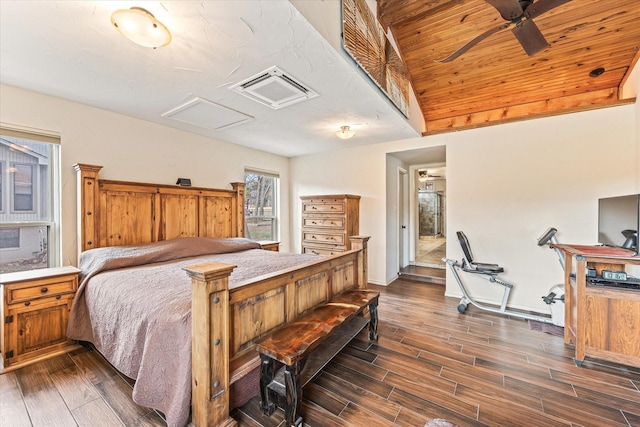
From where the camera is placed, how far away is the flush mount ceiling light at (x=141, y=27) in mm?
1494

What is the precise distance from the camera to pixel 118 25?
1.55 meters

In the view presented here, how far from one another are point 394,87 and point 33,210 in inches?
163

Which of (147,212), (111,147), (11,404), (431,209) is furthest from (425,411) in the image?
(431,209)

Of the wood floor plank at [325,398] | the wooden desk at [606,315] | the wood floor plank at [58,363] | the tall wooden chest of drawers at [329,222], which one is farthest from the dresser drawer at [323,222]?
the wood floor plank at [58,363]

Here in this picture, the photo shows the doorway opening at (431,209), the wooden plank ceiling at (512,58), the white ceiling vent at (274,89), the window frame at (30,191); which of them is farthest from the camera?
the doorway opening at (431,209)

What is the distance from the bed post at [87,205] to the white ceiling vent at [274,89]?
1802mm

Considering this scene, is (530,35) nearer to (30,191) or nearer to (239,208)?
(239,208)

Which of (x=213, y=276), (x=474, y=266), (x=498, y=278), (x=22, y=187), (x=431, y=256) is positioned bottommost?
(x=431, y=256)

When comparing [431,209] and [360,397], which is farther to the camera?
[431,209]

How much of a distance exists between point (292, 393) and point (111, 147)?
3.35 metres

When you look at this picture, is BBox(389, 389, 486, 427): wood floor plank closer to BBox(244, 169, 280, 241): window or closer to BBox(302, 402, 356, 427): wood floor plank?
BBox(302, 402, 356, 427): wood floor plank

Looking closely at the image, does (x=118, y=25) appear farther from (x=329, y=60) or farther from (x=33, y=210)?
(x=33, y=210)

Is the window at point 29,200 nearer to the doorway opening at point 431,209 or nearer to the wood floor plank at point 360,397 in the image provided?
the wood floor plank at point 360,397

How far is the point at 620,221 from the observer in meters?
2.37
